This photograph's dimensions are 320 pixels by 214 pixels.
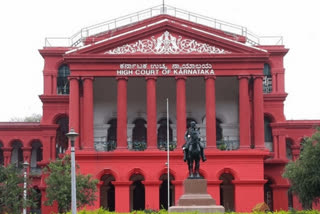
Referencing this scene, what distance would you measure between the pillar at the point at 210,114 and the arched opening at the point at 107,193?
8289 mm

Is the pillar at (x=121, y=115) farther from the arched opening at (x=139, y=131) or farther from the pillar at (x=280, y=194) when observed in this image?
the pillar at (x=280, y=194)

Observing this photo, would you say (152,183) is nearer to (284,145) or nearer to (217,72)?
(217,72)

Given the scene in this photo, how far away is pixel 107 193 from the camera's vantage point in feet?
171

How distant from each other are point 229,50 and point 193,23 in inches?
270

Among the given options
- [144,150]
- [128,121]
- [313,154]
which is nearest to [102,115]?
[128,121]

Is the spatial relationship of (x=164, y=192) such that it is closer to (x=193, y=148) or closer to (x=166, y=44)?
(x=166, y=44)

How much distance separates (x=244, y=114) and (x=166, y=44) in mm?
7839

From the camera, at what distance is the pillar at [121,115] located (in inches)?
1891

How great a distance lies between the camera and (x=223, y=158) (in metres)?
47.6

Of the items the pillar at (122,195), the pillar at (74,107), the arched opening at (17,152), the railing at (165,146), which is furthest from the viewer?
the arched opening at (17,152)

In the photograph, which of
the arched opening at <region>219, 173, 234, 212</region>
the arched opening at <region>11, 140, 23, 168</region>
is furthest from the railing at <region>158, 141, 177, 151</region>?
the arched opening at <region>11, 140, 23, 168</region>

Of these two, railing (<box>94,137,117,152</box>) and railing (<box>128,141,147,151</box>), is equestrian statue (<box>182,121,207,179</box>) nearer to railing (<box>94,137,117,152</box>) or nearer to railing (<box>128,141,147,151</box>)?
railing (<box>128,141,147,151</box>)

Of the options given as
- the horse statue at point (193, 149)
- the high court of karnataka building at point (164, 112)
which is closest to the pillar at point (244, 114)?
the high court of karnataka building at point (164, 112)

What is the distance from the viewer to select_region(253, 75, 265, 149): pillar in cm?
4841
